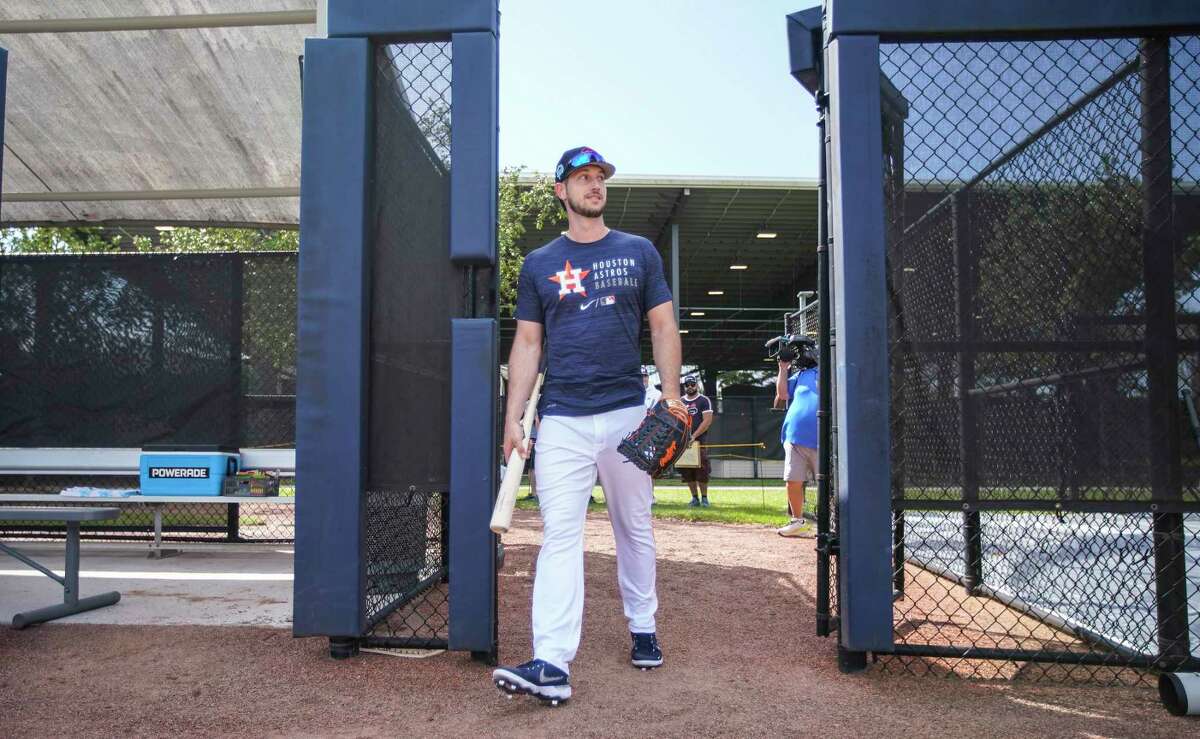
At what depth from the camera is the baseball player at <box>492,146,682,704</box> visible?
3.61m

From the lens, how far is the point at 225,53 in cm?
725

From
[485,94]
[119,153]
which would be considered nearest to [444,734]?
[485,94]

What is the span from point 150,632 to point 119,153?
569cm

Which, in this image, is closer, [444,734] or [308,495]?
[444,734]

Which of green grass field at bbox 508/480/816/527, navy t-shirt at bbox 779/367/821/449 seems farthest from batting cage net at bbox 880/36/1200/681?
green grass field at bbox 508/480/816/527

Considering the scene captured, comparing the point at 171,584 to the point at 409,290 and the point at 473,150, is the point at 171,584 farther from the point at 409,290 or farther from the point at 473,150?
the point at 473,150

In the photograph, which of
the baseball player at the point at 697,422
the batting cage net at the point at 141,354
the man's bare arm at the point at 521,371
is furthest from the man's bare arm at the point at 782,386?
the man's bare arm at the point at 521,371

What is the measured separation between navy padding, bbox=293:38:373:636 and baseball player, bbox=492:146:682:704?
0.75 metres

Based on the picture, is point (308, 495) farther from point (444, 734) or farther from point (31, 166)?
point (31, 166)

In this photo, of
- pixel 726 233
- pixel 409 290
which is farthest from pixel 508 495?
pixel 726 233

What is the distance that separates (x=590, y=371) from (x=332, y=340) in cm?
120

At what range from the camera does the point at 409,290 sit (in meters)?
4.02

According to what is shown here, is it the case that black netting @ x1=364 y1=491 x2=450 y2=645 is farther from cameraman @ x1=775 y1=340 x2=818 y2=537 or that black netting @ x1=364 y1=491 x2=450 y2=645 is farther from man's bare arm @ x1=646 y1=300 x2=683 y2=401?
cameraman @ x1=775 y1=340 x2=818 y2=537

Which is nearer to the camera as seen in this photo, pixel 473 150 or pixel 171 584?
pixel 473 150
